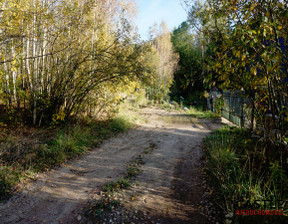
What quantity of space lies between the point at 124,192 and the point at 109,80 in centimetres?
438

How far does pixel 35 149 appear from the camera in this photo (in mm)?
5184

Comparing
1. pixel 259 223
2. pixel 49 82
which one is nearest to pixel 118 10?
pixel 49 82

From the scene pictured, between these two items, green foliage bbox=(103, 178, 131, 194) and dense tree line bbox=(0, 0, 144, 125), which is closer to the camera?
green foliage bbox=(103, 178, 131, 194)

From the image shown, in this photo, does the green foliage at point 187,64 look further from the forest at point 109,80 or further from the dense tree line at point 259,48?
the dense tree line at point 259,48

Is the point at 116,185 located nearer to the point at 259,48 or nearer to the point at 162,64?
the point at 259,48

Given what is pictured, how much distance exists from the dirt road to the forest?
0.40 metres

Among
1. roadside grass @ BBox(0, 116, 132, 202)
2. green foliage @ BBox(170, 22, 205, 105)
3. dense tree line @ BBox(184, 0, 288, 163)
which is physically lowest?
roadside grass @ BBox(0, 116, 132, 202)

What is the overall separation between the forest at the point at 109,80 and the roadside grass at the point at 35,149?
27 millimetres

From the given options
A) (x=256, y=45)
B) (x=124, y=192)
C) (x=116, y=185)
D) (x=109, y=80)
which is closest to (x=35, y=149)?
(x=116, y=185)

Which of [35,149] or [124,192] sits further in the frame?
[35,149]

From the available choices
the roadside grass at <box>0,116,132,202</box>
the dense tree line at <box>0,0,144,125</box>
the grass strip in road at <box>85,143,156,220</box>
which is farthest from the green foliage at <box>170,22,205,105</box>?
the grass strip in road at <box>85,143,156,220</box>

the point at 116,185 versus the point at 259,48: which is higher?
the point at 259,48

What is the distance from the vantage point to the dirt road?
10.2 ft

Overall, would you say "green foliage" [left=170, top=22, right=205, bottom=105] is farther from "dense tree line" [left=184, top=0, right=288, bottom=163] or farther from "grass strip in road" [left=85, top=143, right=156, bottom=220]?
"dense tree line" [left=184, top=0, right=288, bottom=163]
